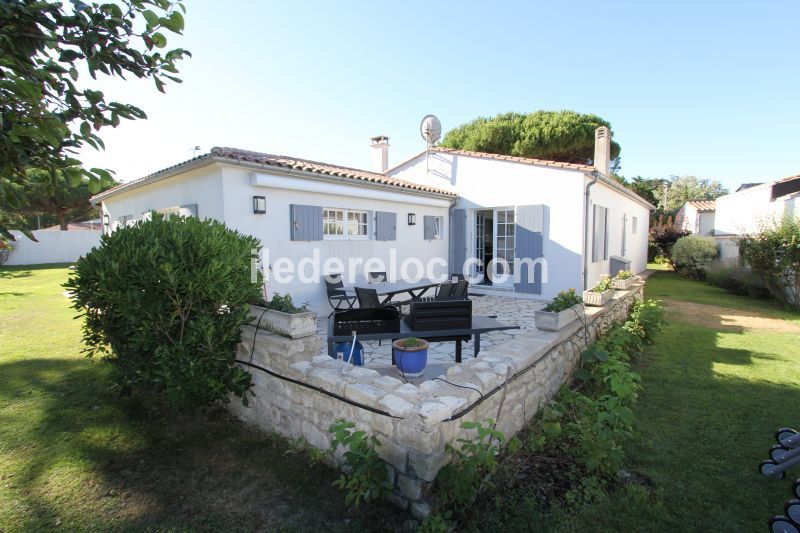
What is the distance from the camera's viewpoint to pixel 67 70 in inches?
69.4

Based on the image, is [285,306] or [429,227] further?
[429,227]

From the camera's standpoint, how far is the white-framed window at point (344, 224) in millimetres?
8047

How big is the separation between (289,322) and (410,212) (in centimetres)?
684

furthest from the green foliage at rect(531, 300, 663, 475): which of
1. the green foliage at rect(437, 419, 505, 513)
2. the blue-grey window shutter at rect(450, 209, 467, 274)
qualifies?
the blue-grey window shutter at rect(450, 209, 467, 274)

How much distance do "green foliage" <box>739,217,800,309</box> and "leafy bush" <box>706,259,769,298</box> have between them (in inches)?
28.1

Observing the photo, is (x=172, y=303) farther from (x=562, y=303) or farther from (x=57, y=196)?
(x=562, y=303)

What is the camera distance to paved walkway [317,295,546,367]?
530cm

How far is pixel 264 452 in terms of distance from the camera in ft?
11.1

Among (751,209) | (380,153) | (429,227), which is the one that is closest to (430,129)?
(380,153)

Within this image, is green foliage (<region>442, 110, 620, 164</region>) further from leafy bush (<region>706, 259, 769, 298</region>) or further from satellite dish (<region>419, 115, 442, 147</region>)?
satellite dish (<region>419, 115, 442, 147</region>)

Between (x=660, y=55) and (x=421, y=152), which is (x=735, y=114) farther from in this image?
(x=421, y=152)

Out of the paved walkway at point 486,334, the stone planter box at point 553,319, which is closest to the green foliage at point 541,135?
the paved walkway at point 486,334

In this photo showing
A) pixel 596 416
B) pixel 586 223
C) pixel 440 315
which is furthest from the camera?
pixel 586 223

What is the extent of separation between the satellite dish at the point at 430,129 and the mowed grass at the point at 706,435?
804 centimetres
